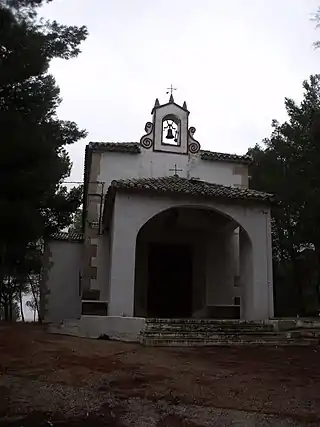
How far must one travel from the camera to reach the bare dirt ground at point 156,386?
444cm

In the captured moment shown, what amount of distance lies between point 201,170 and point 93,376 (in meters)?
10.8

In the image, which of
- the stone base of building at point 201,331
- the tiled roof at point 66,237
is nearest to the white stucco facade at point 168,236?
the tiled roof at point 66,237

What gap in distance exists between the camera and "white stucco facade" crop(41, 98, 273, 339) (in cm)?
1168

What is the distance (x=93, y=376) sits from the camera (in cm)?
620

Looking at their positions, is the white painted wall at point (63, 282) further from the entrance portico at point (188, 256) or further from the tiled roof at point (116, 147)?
the tiled roof at point (116, 147)

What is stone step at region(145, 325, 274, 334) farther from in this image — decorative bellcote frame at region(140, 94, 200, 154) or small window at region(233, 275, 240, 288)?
decorative bellcote frame at region(140, 94, 200, 154)

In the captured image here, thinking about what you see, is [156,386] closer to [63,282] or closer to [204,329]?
[204,329]

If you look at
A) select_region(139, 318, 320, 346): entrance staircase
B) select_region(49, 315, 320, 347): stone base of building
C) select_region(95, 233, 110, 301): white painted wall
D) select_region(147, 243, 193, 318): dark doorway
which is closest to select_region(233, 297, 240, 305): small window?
select_region(147, 243, 193, 318): dark doorway

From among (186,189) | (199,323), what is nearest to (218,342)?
(199,323)

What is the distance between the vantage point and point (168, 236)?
14977 millimetres

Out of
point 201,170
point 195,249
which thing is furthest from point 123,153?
point 195,249

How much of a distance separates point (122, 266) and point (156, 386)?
18.3 ft

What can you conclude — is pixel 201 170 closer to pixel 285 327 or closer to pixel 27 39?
pixel 285 327

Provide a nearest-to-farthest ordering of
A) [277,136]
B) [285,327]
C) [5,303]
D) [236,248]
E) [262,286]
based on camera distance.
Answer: [285,327] < [262,286] < [236,248] < [277,136] < [5,303]
